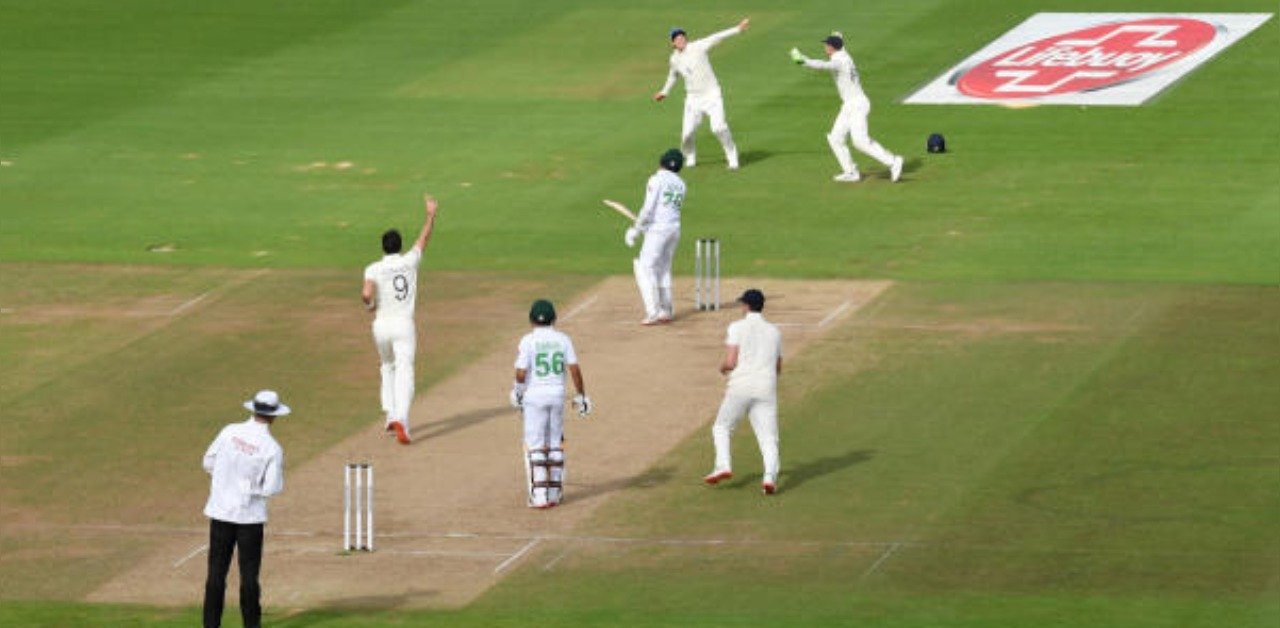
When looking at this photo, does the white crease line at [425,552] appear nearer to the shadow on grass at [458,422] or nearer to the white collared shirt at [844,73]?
the shadow on grass at [458,422]

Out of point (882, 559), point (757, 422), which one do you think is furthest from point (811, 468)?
point (882, 559)

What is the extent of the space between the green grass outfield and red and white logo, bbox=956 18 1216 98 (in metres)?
0.99

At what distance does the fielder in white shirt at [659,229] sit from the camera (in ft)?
126

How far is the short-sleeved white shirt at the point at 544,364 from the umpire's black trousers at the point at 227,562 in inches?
188

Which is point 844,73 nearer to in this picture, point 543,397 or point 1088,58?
point 1088,58

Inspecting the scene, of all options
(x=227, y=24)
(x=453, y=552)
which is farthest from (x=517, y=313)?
(x=227, y=24)

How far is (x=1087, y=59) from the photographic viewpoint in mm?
54531

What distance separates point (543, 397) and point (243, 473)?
496 cm

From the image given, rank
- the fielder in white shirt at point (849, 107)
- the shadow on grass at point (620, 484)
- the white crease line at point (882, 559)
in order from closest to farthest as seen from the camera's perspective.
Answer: the white crease line at point (882, 559) < the shadow on grass at point (620, 484) < the fielder in white shirt at point (849, 107)

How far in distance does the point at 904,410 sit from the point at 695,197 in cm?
1338

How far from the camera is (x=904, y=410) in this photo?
34219 millimetres

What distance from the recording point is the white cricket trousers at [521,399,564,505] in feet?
100

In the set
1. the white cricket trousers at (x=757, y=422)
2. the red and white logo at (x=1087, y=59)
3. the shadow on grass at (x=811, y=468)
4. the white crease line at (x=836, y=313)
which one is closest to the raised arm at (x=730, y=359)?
the white cricket trousers at (x=757, y=422)

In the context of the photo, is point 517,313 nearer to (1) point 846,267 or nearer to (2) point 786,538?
(1) point 846,267
